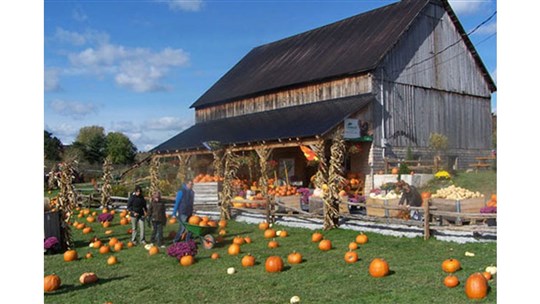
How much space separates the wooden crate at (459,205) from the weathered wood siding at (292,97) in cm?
811

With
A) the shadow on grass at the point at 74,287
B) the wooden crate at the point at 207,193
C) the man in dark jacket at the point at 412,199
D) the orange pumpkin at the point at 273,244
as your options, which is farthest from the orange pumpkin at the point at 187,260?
the wooden crate at the point at 207,193

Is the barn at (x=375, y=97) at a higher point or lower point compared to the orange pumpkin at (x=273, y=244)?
higher

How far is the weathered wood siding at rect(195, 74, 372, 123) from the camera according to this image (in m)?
17.8

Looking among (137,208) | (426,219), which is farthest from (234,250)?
(426,219)

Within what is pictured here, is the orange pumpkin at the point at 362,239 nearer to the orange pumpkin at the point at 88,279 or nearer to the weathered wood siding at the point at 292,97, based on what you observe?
the orange pumpkin at the point at 88,279

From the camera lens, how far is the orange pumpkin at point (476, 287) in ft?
16.6

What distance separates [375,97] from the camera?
17281mm

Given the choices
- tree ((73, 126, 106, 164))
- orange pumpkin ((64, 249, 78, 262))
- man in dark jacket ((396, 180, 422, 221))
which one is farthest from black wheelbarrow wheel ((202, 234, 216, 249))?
tree ((73, 126, 106, 164))

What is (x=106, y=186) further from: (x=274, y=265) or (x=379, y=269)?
(x=379, y=269)

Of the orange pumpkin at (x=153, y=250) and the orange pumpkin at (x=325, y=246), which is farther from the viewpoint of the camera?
the orange pumpkin at (x=153, y=250)

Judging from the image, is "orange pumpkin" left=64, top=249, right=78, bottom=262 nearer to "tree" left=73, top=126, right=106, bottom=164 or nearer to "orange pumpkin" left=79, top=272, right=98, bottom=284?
"orange pumpkin" left=79, top=272, right=98, bottom=284

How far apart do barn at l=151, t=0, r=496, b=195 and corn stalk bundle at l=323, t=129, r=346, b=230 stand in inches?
145
